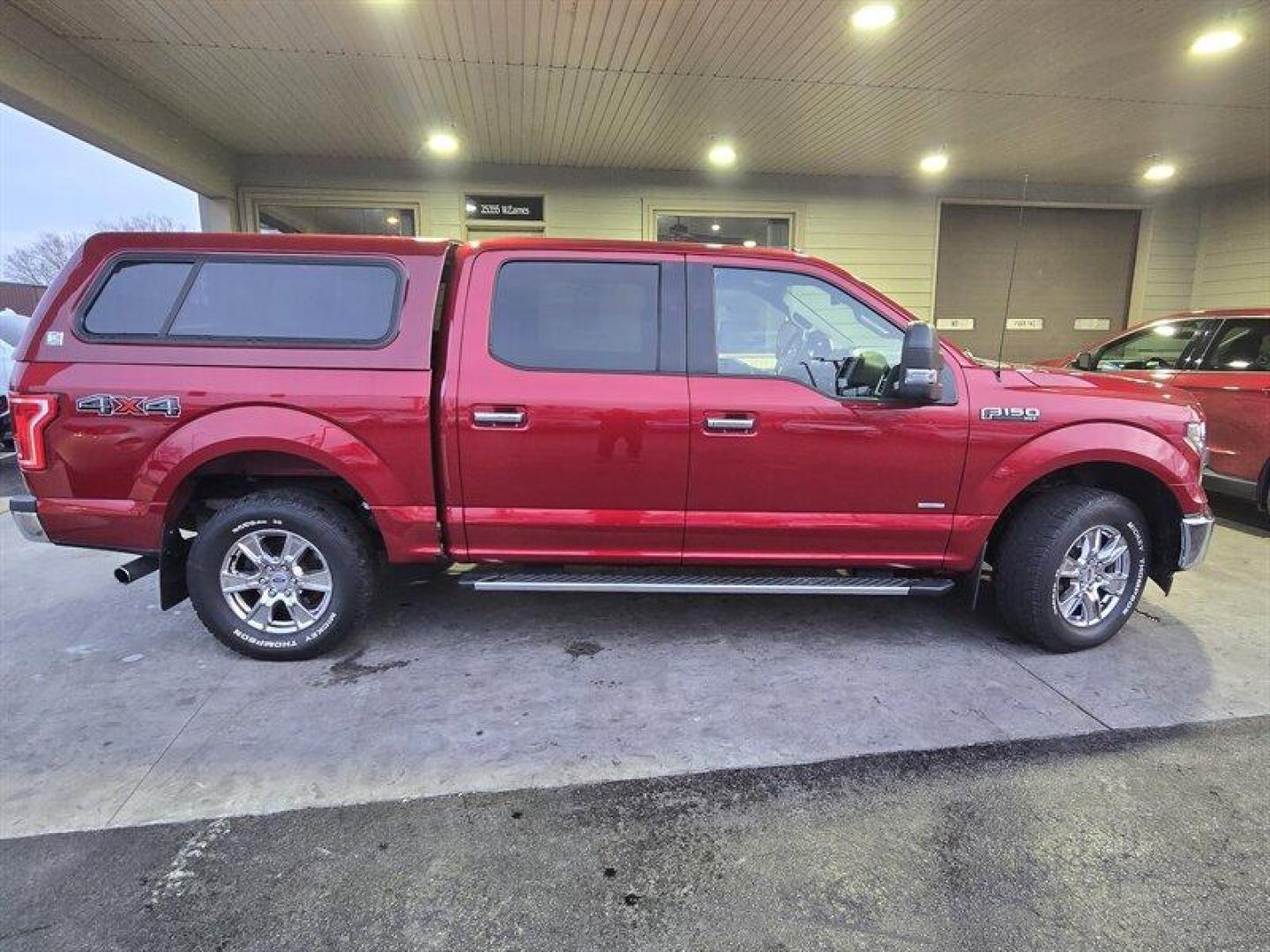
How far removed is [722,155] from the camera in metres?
9.15

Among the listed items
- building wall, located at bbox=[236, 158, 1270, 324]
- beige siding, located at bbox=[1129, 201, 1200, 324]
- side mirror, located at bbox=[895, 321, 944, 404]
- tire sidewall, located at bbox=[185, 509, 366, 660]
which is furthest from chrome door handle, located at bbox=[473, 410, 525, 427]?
beige siding, located at bbox=[1129, 201, 1200, 324]

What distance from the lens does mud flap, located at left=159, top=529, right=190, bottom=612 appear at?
140 inches

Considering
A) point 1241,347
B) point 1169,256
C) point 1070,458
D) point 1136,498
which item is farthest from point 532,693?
point 1169,256

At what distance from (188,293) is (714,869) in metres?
3.36

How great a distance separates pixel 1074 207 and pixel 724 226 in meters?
5.19

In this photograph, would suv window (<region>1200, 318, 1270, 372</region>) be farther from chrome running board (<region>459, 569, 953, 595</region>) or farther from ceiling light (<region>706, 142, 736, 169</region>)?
ceiling light (<region>706, 142, 736, 169</region>)

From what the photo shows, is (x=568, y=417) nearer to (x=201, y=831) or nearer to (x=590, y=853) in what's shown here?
(x=590, y=853)

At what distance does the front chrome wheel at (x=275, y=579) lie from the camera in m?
3.54

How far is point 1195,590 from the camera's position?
4.76 meters

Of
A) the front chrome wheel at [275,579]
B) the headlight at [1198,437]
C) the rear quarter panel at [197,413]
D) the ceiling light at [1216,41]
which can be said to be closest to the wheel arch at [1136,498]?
the headlight at [1198,437]

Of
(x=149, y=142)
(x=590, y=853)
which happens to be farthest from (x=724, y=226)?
(x=590, y=853)

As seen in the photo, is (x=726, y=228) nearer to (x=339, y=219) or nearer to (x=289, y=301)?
(x=339, y=219)

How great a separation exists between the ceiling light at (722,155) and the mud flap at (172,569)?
7395 millimetres

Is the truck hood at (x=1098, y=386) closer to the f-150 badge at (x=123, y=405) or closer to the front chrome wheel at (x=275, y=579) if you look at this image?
the front chrome wheel at (x=275, y=579)
